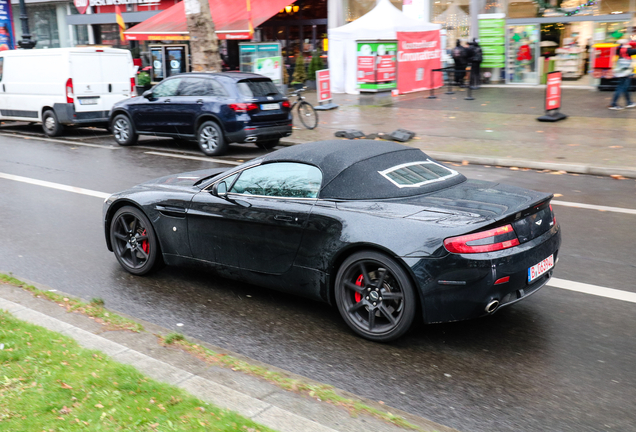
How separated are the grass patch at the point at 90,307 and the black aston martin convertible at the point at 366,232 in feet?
3.10

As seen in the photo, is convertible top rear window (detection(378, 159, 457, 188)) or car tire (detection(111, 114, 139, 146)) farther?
car tire (detection(111, 114, 139, 146))

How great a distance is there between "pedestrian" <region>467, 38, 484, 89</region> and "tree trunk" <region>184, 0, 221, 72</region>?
1026 cm

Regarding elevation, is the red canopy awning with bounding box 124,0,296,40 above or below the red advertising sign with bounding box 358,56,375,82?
above

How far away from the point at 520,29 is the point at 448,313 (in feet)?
73.9

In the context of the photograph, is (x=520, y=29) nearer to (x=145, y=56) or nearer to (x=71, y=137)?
(x=71, y=137)

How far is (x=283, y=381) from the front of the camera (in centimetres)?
396

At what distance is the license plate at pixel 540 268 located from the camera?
4629 millimetres

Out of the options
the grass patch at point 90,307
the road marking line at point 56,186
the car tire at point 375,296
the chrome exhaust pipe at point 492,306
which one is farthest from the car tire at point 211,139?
the chrome exhaust pipe at point 492,306

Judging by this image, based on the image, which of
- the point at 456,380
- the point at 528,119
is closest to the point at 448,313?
the point at 456,380

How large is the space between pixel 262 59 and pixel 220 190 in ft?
64.2

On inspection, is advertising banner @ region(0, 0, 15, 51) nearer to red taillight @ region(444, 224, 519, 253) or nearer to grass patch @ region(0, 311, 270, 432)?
grass patch @ region(0, 311, 270, 432)

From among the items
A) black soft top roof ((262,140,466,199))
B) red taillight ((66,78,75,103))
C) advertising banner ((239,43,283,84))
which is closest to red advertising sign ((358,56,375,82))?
advertising banner ((239,43,283,84))

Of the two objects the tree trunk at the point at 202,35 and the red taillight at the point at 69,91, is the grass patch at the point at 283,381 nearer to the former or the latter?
the red taillight at the point at 69,91

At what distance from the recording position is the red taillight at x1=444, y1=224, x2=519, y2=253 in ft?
14.3
